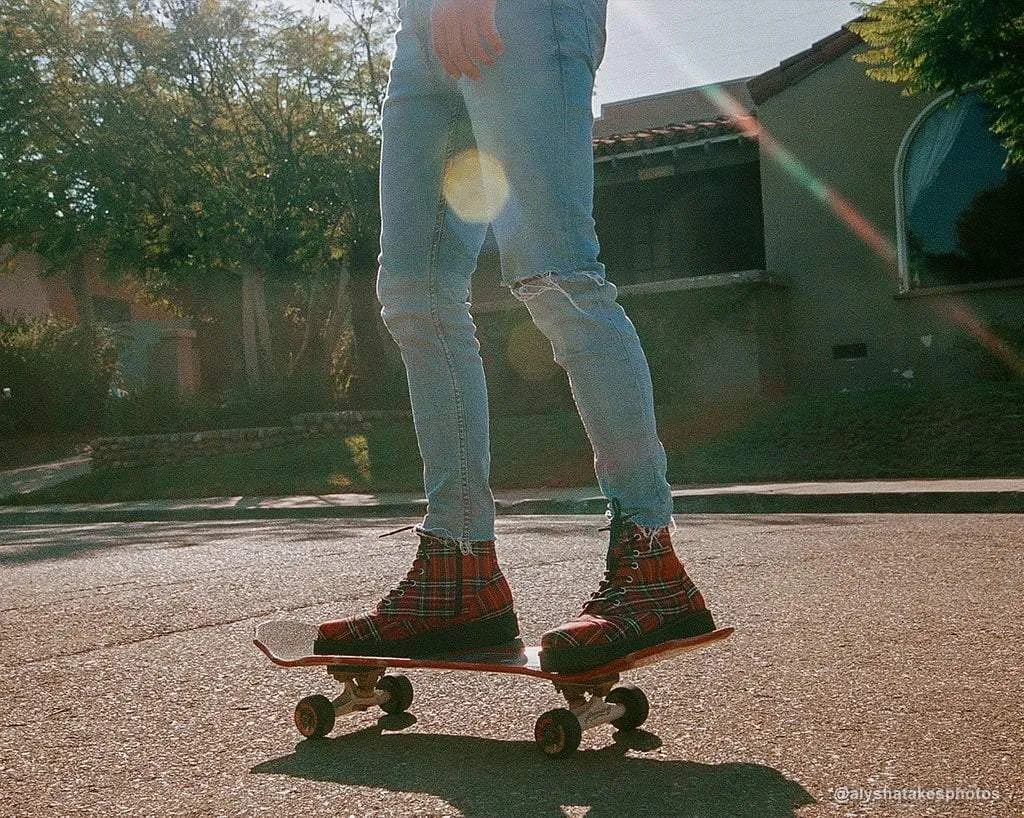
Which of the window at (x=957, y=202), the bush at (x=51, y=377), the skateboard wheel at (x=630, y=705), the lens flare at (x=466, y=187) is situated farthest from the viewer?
the bush at (x=51, y=377)

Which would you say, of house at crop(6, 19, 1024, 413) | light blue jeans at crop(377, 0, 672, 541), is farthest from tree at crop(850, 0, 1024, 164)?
light blue jeans at crop(377, 0, 672, 541)

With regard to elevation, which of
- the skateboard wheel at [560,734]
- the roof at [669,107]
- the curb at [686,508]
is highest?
the roof at [669,107]

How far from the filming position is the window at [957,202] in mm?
16516

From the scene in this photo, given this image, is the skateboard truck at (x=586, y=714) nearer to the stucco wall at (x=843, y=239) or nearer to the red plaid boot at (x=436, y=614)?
the red plaid boot at (x=436, y=614)

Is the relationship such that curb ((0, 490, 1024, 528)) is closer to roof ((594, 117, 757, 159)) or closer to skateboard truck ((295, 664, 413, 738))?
skateboard truck ((295, 664, 413, 738))

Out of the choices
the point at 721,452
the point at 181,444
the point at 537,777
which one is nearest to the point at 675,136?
the point at 721,452

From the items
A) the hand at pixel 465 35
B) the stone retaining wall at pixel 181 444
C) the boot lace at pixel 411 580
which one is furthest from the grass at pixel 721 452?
the hand at pixel 465 35

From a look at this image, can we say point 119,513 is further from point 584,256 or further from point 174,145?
point 584,256

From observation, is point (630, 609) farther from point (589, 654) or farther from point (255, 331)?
point (255, 331)

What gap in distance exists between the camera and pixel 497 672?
265cm

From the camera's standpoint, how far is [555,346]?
8.86ft

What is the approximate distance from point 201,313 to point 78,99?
9.57m

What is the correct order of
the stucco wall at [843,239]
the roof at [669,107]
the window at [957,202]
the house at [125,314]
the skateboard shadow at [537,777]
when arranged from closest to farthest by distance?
the skateboard shadow at [537,777] → the window at [957,202] → the stucco wall at [843,239] → the house at [125,314] → the roof at [669,107]

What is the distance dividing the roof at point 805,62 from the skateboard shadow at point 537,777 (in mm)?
16414
